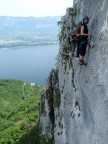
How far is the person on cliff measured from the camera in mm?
14988

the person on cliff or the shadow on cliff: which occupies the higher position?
the person on cliff

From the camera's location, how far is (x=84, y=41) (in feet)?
49.5

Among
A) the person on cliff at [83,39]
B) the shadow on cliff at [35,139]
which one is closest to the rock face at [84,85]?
the person on cliff at [83,39]

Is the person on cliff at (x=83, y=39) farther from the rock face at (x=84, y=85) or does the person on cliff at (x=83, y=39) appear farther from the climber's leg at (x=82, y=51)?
the rock face at (x=84, y=85)

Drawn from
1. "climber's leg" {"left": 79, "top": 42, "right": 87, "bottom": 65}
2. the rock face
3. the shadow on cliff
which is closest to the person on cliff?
"climber's leg" {"left": 79, "top": 42, "right": 87, "bottom": 65}

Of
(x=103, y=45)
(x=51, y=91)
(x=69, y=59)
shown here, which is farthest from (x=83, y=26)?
(x=51, y=91)

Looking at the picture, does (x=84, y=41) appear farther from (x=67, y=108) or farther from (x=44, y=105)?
(x=44, y=105)

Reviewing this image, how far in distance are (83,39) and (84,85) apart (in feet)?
5.47

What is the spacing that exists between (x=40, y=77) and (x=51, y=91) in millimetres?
125276

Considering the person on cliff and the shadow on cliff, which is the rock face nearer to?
the person on cliff

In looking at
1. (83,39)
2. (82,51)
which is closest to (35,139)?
(82,51)

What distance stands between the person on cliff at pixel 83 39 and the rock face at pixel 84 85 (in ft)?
0.70

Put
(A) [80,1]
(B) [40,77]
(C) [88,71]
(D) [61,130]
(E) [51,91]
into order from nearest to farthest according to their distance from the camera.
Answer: (C) [88,71] → (A) [80,1] → (D) [61,130] → (E) [51,91] → (B) [40,77]

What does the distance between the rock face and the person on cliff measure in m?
0.21
